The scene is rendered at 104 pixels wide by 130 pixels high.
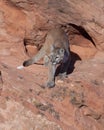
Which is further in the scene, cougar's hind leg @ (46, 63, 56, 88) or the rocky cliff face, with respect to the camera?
cougar's hind leg @ (46, 63, 56, 88)

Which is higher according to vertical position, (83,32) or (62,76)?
(62,76)

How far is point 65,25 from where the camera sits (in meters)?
11.4

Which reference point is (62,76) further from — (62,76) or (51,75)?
(51,75)

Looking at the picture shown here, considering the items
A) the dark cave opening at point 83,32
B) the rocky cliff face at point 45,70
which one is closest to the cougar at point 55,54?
the rocky cliff face at point 45,70

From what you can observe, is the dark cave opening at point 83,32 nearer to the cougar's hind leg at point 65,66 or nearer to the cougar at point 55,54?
the cougar at point 55,54

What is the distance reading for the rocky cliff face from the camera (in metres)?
7.98

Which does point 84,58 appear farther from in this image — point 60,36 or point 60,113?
point 60,113

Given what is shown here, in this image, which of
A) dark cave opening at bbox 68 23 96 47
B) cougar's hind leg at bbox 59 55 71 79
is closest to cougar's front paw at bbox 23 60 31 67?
cougar's hind leg at bbox 59 55 71 79

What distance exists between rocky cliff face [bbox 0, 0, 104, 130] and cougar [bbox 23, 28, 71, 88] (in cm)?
17

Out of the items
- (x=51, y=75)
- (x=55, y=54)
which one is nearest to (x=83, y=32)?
(x=55, y=54)

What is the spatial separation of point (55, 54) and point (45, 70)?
0.39 m

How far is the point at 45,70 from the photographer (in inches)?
392

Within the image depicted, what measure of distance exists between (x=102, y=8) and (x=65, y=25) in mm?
960

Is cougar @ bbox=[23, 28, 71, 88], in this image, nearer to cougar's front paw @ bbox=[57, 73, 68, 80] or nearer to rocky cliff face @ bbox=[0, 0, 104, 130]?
cougar's front paw @ bbox=[57, 73, 68, 80]
